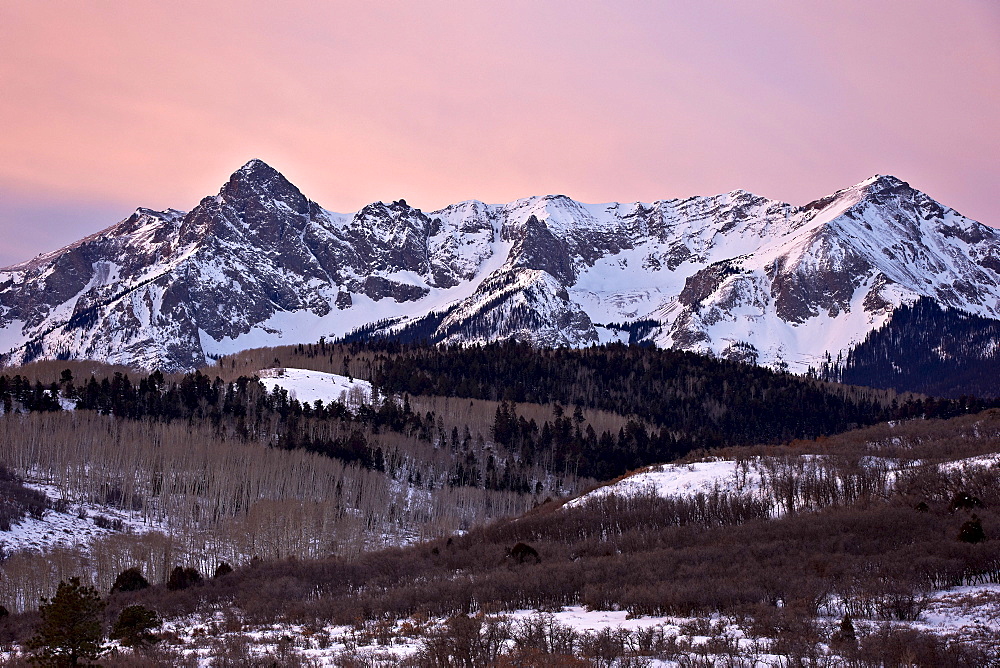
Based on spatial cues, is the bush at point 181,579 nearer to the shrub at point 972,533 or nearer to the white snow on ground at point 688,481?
the white snow on ground at point 688,481

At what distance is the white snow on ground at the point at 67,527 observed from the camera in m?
87.9

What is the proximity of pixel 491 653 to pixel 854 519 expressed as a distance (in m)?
30.9

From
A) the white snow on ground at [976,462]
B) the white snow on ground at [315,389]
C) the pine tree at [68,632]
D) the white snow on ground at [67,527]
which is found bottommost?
the white snow on ground at [67,527]

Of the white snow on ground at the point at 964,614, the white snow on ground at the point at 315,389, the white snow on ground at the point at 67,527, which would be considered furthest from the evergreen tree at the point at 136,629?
the white snow on ground at the point at 315,389

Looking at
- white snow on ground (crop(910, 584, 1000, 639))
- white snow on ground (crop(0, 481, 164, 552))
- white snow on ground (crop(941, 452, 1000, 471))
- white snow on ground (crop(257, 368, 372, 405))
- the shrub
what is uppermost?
white snow on ground (crop(257, 368, 372, 405))

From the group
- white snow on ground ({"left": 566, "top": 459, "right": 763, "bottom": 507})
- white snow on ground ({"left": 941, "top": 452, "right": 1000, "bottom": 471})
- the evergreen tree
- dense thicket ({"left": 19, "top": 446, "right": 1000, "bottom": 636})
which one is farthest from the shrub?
the evergreen tree

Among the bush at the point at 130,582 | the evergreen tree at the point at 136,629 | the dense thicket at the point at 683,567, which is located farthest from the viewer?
the bush at the point at 130,582

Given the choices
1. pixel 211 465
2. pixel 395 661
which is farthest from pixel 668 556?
pixel 211 465

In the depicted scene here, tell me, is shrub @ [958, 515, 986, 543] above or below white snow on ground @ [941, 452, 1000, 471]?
below

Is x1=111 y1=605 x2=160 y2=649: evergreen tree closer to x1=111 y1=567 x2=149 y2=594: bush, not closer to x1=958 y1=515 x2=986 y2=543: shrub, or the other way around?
x1=111 y1=567 x2=149 y2=594: bush

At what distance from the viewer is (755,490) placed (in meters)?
74.1

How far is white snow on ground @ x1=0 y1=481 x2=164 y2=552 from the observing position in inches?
3462

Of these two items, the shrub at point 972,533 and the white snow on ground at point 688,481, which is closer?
the shrub at point 972,533

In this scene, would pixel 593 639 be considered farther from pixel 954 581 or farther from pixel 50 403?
pixel 50 403
